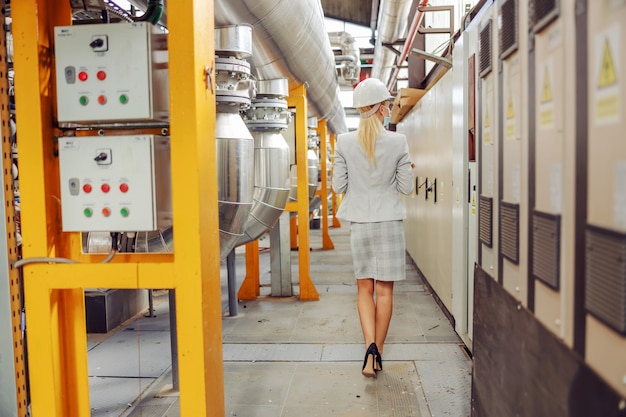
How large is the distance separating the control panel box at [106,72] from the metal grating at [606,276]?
1275 mm

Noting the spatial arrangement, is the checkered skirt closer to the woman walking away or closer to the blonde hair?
the woman walking away

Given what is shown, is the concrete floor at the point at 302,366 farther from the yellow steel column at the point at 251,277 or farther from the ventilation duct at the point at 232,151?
the ventilation duct at the point at 232,151

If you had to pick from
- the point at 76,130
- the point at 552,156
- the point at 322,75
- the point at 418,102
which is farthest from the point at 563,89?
the point at 418,102

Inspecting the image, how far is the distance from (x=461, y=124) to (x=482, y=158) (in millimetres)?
1010

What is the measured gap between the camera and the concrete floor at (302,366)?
2.67 metres

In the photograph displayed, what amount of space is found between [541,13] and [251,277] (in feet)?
13.4

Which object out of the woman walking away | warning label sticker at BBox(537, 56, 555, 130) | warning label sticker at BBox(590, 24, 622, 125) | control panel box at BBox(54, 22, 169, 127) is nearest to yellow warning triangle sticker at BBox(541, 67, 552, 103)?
warning label sticker at BBox(537, 56, 555, 130)

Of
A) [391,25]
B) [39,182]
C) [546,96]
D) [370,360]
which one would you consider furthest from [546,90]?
[391,25]

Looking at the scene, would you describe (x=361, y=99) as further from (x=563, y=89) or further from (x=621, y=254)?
(x=621, y=254)

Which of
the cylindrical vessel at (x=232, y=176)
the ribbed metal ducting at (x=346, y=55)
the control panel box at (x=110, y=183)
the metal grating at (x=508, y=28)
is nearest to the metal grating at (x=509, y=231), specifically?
the metal grating at (x=508, y=28)

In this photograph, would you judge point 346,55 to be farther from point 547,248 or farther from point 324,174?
point 547,248

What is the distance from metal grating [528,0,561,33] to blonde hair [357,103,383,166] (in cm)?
157

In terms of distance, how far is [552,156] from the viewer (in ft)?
4.09

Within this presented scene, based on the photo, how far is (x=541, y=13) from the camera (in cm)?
129
